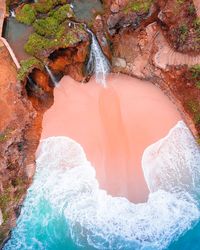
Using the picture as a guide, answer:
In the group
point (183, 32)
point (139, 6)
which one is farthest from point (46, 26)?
point (183, 32)

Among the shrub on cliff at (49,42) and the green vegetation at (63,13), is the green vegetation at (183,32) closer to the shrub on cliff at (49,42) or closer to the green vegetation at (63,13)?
the shrub on cliff at (49,42)

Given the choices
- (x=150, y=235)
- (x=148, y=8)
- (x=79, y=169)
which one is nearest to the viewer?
(x=150, y=235)

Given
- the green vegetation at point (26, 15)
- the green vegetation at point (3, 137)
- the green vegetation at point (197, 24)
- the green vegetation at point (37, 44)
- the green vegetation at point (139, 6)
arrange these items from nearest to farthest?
the green vegetation at point (3, 137) < the green vegetation at point (197, 24) < the green vegetation at point (37, 44) < the green vegetation at point (139, 6) < the green vegetation at point (26, 15)

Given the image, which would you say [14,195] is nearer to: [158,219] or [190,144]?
[158,219]

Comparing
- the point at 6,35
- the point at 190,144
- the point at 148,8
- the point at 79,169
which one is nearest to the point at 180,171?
the point at 190,144

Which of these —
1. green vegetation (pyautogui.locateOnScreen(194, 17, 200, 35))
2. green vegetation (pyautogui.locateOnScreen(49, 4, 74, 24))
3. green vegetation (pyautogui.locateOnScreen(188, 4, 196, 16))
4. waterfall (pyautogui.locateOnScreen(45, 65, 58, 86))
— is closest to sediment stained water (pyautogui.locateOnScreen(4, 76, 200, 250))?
waterfall (pyautogui.locateOnScreen(45, 65, 58, 86))

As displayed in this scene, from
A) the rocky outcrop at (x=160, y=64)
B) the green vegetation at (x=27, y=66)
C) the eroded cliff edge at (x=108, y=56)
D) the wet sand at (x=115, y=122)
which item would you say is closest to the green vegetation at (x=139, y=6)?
the eroded cliff edge at (x=108, y=56)
